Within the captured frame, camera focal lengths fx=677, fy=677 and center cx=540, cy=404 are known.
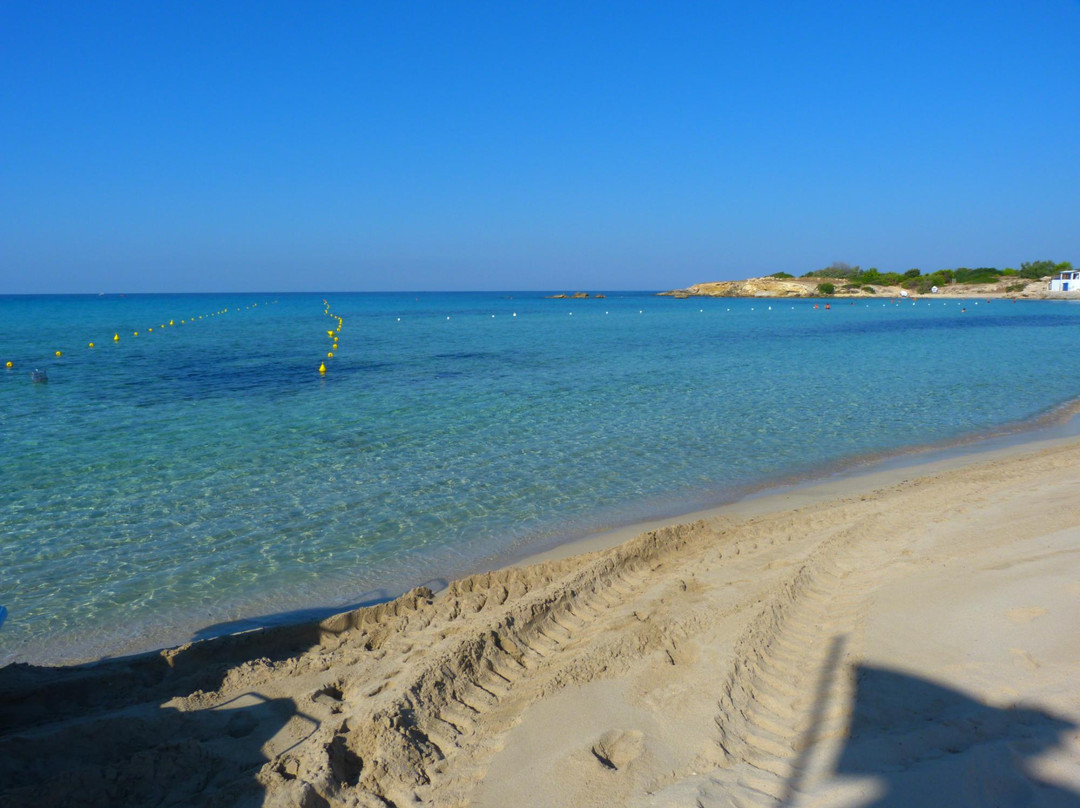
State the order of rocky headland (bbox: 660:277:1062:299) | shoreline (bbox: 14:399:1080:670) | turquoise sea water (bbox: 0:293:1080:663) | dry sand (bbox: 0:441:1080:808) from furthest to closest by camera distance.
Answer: rocky headland (bbox: 660:277:1062:299) < turquoise sea water (bbox: 0:293:1080:663) < shoreline (bbox: 14:399:1080:670) < dry sand (bbox: 0:441:1080:808)

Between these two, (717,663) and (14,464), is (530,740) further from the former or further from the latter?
(14,464)

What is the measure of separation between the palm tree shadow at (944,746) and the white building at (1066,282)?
101335mm

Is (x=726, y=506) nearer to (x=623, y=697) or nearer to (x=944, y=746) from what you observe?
(x=623, y=697)

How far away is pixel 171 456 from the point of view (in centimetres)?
1219

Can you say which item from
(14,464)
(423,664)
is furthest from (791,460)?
(14,464)

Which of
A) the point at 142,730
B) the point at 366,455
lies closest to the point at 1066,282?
the point at 366,455

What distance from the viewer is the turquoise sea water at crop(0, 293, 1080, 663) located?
288 inches

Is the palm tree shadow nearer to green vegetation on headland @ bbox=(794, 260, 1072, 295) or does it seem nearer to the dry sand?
the dry sand

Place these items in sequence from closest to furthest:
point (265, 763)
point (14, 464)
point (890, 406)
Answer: point (265, 763)
point (14, 464)
point (890, 406)

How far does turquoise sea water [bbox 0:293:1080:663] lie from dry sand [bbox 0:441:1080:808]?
5.31 feet

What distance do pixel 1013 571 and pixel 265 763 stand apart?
19.9 ft

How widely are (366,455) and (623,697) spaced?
345 inches

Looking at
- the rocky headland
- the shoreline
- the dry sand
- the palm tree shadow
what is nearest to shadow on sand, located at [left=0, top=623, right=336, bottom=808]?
the dry sand

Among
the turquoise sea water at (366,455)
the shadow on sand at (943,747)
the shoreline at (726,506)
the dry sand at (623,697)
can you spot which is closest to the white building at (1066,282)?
the turquoise sea water at (366,455)
